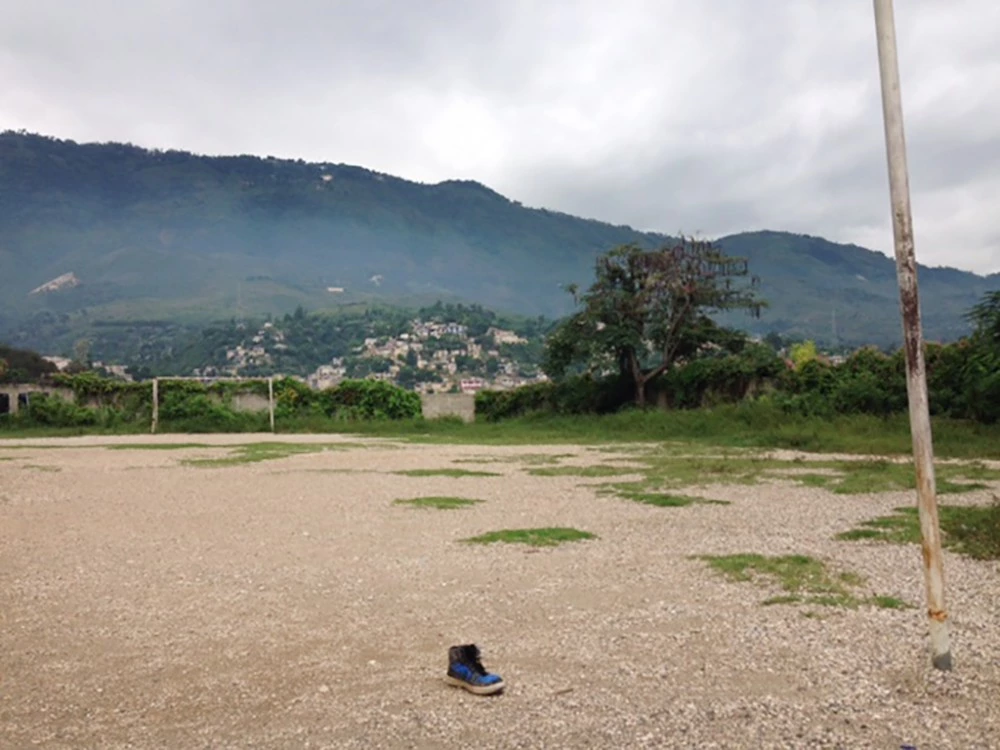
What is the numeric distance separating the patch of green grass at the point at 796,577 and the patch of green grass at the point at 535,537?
66.8 inches

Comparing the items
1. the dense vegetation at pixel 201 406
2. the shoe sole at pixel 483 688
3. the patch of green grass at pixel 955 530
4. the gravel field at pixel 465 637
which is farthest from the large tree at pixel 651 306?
the shoe sole at pixel 483 688

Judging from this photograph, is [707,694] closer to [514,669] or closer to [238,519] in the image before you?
[514,669]

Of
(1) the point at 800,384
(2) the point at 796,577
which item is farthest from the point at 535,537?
(1) the point at 800,384

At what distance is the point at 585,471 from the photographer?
58.9 ft

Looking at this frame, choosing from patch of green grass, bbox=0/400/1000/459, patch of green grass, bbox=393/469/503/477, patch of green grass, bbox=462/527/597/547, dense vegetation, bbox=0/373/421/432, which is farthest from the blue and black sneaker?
dense vegetation, bbox=0/373/421/432

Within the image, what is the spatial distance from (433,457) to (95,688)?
17864 mm

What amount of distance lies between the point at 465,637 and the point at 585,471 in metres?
12.0

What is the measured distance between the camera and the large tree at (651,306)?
37.4m

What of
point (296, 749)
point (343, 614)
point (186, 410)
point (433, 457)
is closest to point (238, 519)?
point (343, 614)

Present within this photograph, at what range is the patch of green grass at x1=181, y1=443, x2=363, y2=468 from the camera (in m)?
21.7

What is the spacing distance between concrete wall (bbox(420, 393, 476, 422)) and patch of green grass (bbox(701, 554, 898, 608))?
119ft

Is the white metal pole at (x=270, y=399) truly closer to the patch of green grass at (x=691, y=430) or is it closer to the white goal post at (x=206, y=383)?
the white goal post at (x=206, y=383)

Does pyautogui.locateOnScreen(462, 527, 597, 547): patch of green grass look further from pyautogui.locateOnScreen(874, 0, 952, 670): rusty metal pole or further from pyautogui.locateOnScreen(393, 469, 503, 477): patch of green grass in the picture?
pyautogui.locateOnScreen(393, 469, 503, 477): patch of green grass

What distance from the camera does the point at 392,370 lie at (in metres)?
83.4
